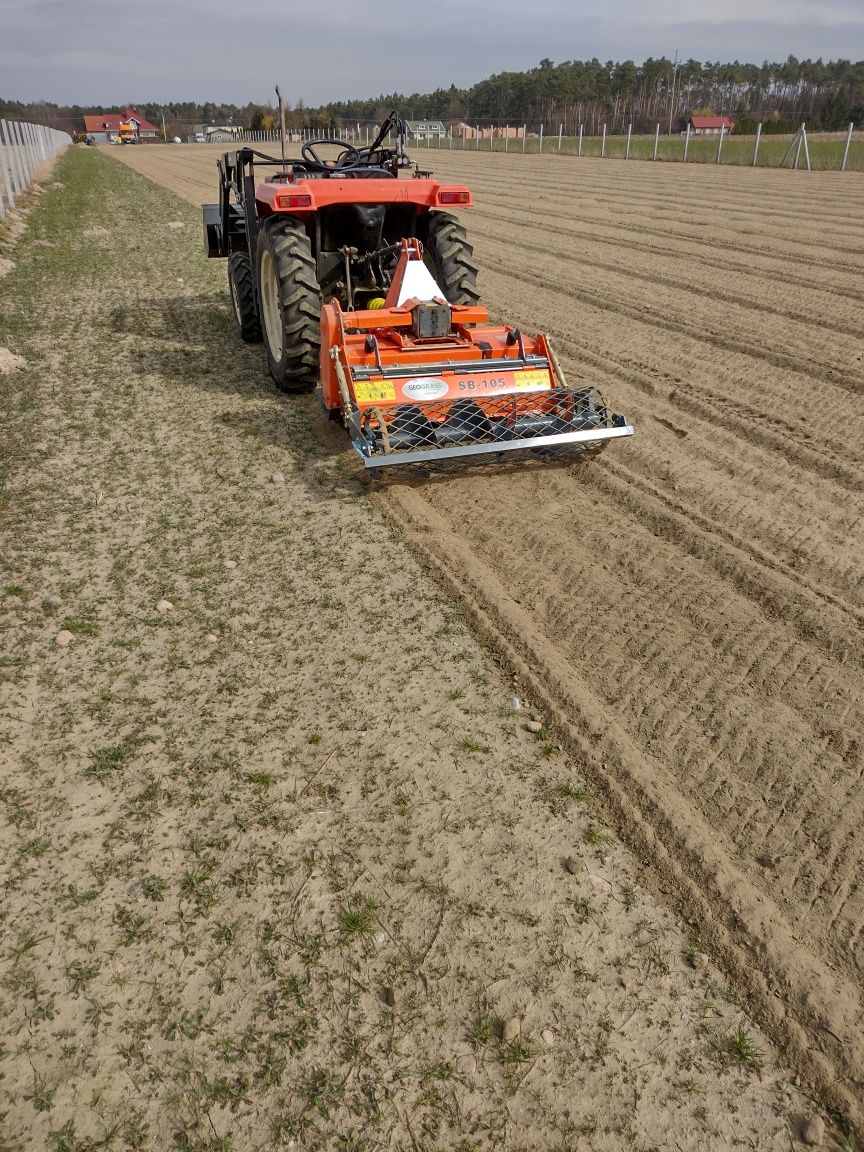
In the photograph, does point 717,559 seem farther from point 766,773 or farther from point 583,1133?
point 583,1133

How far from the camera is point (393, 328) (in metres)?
5.15

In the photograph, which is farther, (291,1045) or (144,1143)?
(291,1045)

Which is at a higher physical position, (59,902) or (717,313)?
(717,313)

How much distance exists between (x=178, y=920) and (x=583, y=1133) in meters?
1.16

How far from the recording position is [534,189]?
19.6 metres

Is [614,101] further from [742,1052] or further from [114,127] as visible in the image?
[742,1052]

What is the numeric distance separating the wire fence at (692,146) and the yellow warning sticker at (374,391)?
21705 millimetres

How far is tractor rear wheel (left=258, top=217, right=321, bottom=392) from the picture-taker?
17.9 ft

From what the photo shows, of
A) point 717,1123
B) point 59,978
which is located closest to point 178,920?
point 59,978

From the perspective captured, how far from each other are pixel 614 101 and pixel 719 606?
72233mm

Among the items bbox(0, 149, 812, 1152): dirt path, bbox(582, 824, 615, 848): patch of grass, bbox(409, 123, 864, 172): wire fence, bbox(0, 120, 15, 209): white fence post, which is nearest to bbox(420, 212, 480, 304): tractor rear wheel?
bbox(0, 149, 812, 1152): dirt path

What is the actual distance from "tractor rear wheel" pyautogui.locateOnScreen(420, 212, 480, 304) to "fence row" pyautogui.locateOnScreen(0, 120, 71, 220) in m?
11.2

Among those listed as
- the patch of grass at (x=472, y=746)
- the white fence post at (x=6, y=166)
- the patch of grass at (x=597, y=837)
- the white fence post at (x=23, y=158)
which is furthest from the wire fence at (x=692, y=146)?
the patch of grass at (x=597, y=837)

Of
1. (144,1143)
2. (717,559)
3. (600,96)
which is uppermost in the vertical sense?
(600,96)
